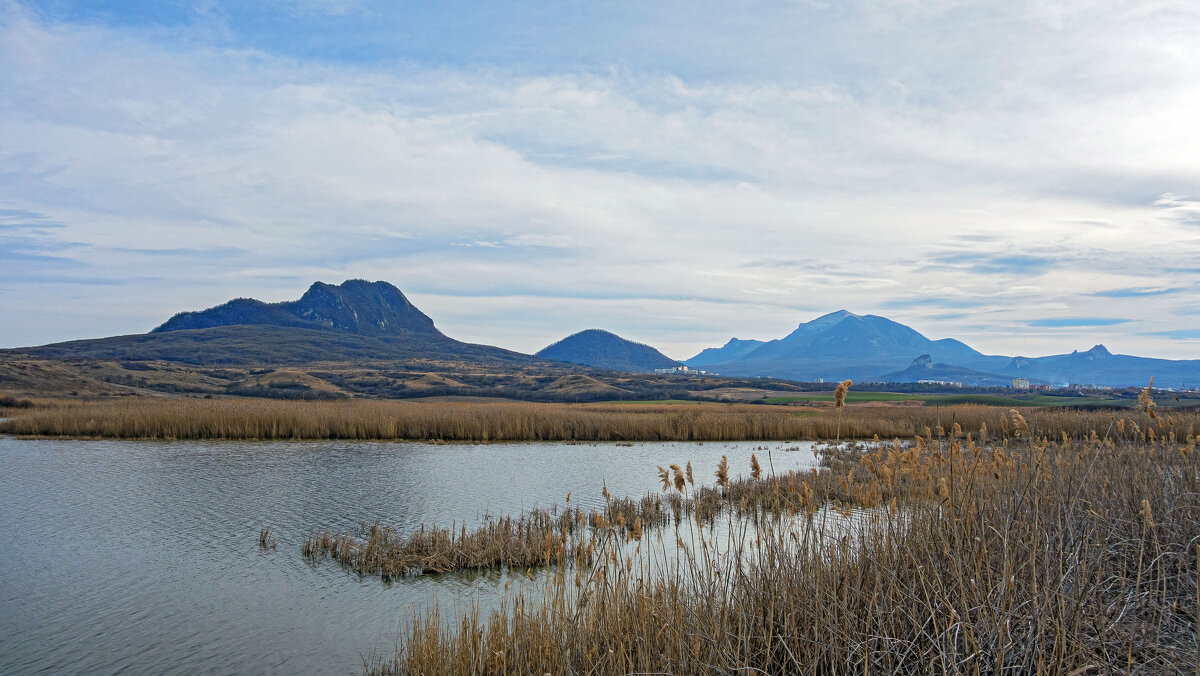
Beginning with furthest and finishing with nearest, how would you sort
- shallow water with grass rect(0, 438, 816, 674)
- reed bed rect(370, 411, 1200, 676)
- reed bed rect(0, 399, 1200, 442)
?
reed bed rect(0, 399, 1200, 442), shallow water with grass rect(0, 438, 816, 674), reed bed rect(370, 411, 1200, 676)

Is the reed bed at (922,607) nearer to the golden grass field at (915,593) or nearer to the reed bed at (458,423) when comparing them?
the golden grass field at (915,593)

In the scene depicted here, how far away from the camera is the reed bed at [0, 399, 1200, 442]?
32375 millimetres

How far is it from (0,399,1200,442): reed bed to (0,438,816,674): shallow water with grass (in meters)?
4.61

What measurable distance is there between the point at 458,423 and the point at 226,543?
2204 centimetres

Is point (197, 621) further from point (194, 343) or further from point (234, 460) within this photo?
point (194, 343)

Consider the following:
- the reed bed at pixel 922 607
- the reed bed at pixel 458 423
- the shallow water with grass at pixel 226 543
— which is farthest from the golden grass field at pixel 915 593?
the reed bed at pixel 458 423

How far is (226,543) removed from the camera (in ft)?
43.2

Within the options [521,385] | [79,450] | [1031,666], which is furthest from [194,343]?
[1031,666]

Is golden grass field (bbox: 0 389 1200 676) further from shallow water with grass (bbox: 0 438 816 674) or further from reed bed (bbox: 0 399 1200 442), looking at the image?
reed bed (bbox: 0 399 1200 442)

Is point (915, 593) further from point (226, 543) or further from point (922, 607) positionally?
point (226, 543)

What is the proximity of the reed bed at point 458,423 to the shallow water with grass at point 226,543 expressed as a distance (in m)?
4.61

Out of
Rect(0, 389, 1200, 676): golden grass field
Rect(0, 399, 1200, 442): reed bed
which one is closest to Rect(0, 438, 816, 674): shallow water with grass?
Rect(0, 389, 1200, 676): golden grass field

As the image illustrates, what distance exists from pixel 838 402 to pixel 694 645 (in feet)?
5.98

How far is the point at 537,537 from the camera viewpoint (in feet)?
39.3
